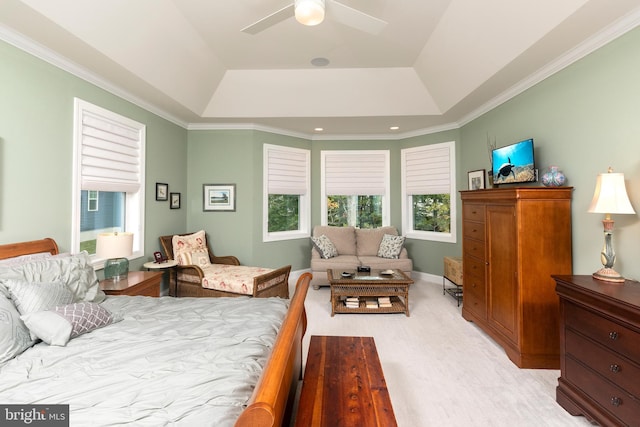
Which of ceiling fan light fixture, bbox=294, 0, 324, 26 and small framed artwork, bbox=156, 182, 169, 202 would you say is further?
small framed artwork, bbox=156, 182, 169, 202

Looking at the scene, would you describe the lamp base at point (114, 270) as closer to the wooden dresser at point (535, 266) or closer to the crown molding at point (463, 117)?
the crown molding at point (463, 117)

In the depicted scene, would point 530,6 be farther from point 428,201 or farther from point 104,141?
point 104,141

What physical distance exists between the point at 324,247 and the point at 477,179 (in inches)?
103

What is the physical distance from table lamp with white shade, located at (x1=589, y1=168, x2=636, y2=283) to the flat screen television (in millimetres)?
1069

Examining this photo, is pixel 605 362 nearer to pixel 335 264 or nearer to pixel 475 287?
pixel 475 287

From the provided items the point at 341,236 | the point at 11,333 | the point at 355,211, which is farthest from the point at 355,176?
the point at 11,333

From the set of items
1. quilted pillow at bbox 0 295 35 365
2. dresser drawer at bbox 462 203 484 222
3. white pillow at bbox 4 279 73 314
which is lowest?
quilted pillow at bbox 0 295 35 365

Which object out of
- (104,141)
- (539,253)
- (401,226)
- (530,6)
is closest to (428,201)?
(401,226)

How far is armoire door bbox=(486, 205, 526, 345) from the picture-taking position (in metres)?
2.71

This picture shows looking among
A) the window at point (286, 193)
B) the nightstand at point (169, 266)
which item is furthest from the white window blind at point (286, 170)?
the nightstand at point (169, 266)

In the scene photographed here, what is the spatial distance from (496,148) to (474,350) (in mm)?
2532

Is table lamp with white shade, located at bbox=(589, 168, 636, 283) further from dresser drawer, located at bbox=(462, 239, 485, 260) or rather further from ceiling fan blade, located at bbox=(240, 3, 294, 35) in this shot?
ceiling fan blade, located at bbox=(240, 3, 294, 35)

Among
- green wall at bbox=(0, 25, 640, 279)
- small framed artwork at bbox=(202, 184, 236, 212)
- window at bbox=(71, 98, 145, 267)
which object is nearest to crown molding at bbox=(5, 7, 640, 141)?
green wall at bbox=(0, 25, 640, 279)

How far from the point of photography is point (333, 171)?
594cm
